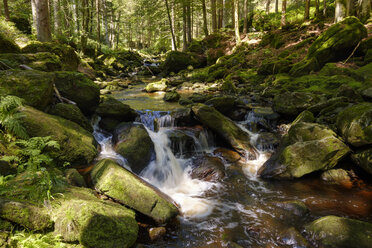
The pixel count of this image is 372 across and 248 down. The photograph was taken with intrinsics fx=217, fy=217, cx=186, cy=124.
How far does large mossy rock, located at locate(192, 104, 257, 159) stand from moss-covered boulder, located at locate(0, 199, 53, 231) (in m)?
6.35

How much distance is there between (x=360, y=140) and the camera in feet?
19.4

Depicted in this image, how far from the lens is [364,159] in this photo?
576 centimetres

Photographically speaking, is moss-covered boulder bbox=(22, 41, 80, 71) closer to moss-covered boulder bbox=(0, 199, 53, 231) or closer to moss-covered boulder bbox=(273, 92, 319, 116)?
moss-covered boulder bbox=(0, 199, 53, 231)

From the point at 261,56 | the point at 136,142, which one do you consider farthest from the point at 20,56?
the point at 261,56

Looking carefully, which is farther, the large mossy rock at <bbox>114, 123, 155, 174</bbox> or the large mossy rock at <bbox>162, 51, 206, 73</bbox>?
the large mossy rock at <bbox>162, 51, 206, 73</bbox>

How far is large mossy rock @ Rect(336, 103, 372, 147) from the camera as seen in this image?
582cm

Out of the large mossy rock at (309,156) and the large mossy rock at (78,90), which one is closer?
the large mossy rock at (309,156)

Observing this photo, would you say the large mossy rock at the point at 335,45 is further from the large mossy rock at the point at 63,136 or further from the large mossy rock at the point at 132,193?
the large mossy rock at the point at 63,136

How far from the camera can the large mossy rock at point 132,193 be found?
14.2ft

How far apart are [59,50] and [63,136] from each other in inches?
329

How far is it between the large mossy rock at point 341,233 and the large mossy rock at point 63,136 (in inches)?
207

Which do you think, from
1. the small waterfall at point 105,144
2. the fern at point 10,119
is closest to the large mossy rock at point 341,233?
the small waterfall at point 105,144

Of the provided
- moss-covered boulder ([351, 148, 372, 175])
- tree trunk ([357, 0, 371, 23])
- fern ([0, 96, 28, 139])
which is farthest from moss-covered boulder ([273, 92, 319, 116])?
tree trunk ([357, 0, 371, 23])

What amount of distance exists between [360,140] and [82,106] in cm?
914
